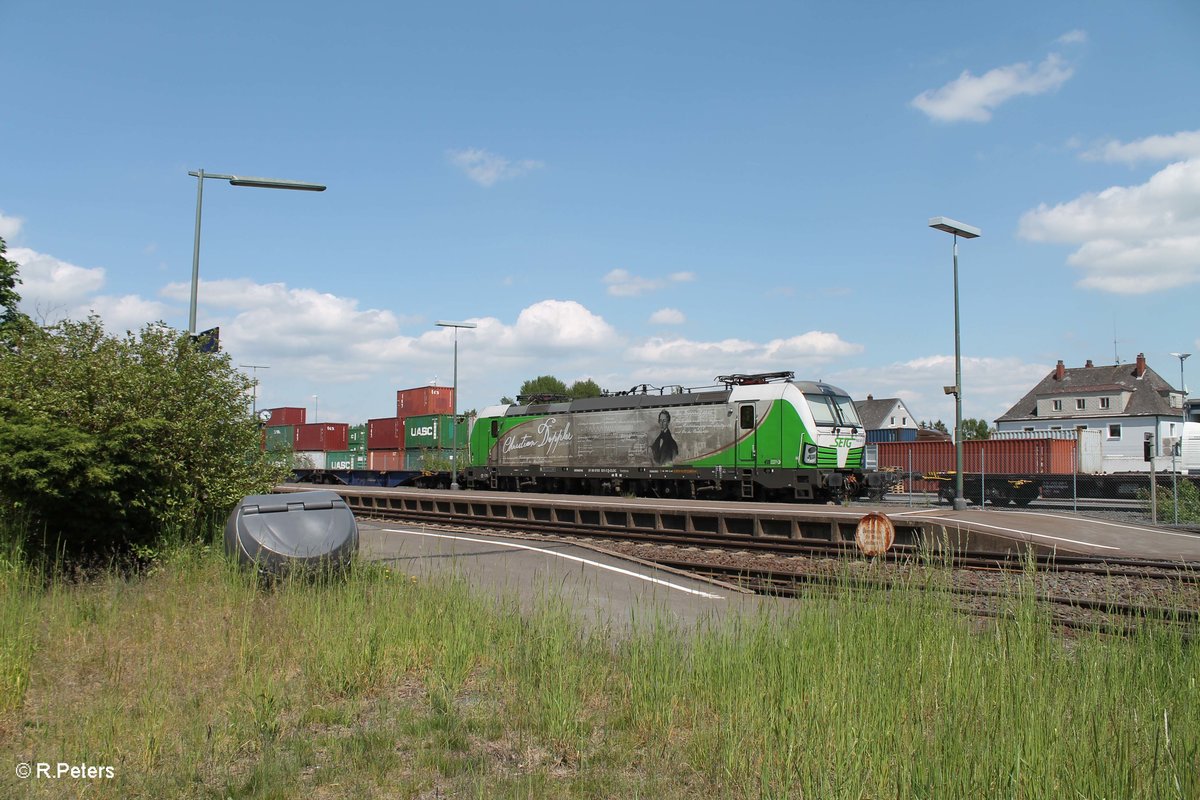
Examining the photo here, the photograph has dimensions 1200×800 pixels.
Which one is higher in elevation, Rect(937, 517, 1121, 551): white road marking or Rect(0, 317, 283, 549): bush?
Rect(0, 317, 283, 549): bush

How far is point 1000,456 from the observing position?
34.8m

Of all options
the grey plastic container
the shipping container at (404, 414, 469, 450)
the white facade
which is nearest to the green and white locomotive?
the shipping container at (404, 414, 469, 450)

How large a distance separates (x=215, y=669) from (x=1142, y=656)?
622 cm

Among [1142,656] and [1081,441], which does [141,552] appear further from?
[1081,441]

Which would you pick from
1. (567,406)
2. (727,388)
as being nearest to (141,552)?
(727,388)

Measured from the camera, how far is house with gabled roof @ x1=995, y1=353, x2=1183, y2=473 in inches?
2264

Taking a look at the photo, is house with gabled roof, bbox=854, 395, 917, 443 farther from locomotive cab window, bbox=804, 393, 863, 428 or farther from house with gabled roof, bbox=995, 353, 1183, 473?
locomotive cab window, bbox=804, 393, 863, 428

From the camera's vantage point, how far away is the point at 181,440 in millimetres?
10977

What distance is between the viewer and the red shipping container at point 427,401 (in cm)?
4553

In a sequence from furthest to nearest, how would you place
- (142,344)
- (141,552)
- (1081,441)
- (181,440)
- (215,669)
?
(1081,441) < (142,344) < (181,440) < (141,552) < (215,669)

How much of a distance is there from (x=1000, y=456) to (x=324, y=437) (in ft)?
122

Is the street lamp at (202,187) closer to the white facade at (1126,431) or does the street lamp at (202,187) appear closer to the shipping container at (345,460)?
the shipping container at (345,460)
